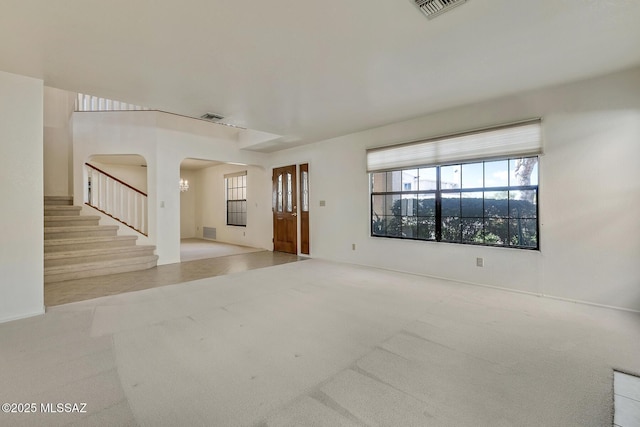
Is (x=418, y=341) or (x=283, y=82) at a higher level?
(x=283, y=82)

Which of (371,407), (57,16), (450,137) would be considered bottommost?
(371,407)

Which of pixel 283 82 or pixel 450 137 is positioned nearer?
pixel 283 82

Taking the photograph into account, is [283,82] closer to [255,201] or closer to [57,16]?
[57,16]

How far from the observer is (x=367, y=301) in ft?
11.3

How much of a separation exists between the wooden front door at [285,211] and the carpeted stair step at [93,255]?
2.82 metres

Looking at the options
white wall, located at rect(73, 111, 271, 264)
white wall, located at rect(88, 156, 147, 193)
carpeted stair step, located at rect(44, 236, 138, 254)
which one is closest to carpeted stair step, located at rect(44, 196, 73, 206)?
white wall, located at rect(73, 111, 271, 264)

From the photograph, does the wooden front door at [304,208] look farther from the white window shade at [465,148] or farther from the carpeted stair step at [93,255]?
the carpeted stair step at [93,255]

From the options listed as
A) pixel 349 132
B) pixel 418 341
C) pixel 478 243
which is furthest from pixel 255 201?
pixel 418 341

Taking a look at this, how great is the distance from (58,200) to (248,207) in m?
4.10

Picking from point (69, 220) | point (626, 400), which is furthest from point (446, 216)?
point (69, 220)

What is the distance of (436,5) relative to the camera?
6.75 ft

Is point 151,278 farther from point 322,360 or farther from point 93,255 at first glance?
point 322,360

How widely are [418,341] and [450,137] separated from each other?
310 centimetres

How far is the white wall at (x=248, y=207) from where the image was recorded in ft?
25.2
